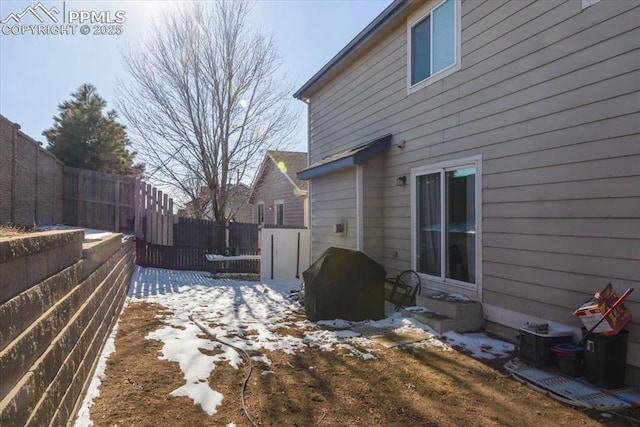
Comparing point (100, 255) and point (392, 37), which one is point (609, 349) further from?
point (392, 37)

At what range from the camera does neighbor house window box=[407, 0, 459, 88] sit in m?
5.94

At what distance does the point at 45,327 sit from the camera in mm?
2137

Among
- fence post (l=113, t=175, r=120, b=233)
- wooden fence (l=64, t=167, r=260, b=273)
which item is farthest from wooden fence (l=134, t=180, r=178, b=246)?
fence post (l=113, t=175, r=120, b=233)

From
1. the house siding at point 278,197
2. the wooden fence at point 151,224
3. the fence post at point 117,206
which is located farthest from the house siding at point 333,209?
the fence post at point 117,206

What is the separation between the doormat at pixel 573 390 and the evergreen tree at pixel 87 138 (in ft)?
55.6

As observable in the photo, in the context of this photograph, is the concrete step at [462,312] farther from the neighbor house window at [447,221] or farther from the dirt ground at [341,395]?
the dirt ground at [341,395]

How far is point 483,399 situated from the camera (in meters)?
3.39

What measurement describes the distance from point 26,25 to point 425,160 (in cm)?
818

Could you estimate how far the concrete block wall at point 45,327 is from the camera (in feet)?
5.45

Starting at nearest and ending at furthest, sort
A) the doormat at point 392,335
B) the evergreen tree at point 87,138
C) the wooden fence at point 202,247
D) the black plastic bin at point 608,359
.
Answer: the black plastic bin at point 608,359 → the doormat at point 392,335 → the wooden fence at point 202,247 → the evergreen tree at point 87,138

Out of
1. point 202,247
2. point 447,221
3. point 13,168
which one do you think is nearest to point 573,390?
point 447,221

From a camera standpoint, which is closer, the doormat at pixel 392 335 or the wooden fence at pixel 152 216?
the doormat at pixel 392 335

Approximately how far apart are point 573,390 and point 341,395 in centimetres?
195

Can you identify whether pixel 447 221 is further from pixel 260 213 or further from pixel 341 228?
pixel 260 213
